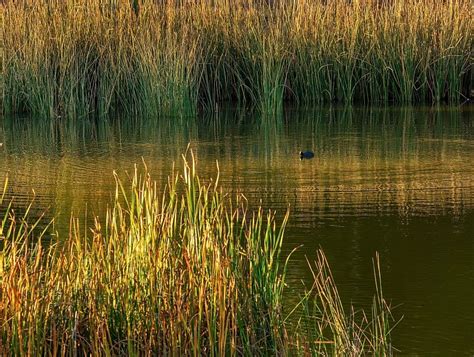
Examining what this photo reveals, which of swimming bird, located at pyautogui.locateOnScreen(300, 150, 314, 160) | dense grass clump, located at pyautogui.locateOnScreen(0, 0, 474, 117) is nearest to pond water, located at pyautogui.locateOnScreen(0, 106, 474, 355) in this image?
swimming bird, located at pyautogui.locateOnScreen(300, 150, 314, 160)

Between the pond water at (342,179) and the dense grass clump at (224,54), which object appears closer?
the pond water at (342,179)

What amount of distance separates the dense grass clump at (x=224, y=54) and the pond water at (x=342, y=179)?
25.1 inches

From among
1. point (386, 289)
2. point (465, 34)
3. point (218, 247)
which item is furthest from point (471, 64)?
point (218, 247)

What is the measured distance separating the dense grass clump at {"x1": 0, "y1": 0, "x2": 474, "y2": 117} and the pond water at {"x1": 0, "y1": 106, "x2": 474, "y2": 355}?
0.64m

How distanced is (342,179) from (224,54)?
6910 millimetres

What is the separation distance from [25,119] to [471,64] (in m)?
6.01

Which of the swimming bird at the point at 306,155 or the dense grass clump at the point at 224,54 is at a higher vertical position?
the dense grass clump at the point at 224,54

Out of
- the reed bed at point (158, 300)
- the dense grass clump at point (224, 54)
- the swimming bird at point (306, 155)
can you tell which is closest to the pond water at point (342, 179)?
the swimming bird at point (306, 155)

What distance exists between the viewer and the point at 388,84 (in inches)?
619

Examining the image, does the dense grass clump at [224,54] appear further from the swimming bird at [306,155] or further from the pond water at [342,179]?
the swimming bird at [306,155]

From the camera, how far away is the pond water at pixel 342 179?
18.8 feet

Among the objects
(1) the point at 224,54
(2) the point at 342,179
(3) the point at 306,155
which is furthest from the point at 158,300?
(1) the point at 224,54

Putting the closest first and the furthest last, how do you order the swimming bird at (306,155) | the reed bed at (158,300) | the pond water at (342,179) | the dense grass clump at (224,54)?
the reed bed at (158,300), the pond water at (342,179), the swimming bird at (306,155), the dense grass clump at (224,54)

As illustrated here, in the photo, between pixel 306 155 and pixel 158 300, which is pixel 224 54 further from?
pixel 158 300
